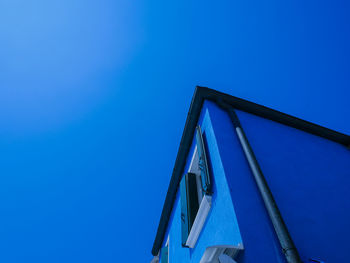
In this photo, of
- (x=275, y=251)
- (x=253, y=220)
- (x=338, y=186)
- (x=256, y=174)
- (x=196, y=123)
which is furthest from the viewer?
(x=196, y=123)

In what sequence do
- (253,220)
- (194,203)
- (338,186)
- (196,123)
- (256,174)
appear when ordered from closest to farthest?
(253,220) → (256,174) → (338,186) → (194,203) → (196,123)

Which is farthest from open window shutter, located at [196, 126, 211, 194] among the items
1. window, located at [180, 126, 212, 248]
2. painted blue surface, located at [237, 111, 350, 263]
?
painted blue surface, located at [237, 111, 350, 263]

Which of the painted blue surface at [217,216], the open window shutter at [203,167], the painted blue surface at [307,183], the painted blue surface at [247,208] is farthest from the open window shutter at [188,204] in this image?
the painted blue surface at [307,183]

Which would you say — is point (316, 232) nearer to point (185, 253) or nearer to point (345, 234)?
point (345, 234)

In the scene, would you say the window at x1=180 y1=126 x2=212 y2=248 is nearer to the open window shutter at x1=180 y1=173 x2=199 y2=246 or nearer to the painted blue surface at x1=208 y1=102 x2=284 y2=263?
the open window shutter at x1=180 y1=173 x2=199 y2=246

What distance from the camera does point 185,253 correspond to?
131 inches

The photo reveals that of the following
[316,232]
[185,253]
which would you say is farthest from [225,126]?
[185,253]

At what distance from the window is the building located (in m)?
0.01

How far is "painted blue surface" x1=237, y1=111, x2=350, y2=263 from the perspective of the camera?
179cm

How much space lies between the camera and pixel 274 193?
2.07 metres

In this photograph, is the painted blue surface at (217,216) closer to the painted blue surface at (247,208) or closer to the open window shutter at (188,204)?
the painted blue surface at (247,208)

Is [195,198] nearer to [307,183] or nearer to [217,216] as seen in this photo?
[217,216]

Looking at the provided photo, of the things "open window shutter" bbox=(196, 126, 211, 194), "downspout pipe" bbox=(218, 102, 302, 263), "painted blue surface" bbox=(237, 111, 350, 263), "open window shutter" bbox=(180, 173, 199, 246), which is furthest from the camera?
"open window shutter" bbox=(180, 173, 199, 246)

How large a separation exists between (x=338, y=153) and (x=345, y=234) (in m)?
2.10
